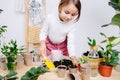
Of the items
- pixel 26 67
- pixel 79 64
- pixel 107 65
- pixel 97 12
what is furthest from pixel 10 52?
pixel 97 12

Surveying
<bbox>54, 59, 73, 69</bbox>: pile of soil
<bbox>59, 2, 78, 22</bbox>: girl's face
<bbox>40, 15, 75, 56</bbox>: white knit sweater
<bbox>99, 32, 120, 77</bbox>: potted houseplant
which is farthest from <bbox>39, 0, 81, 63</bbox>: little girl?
<bbox>99, 32, 120, 77</bbox>: potted houseplant

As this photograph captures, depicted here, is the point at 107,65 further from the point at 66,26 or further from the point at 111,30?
the point at 111,30

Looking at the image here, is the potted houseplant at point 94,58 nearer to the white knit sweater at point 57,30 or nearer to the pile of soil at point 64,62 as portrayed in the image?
the pile of soil at point 64,62

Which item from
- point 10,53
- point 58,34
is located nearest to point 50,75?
point 10,53

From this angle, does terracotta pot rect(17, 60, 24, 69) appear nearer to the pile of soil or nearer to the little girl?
the pile of soil

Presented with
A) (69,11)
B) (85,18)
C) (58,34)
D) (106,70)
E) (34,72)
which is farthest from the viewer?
(85,18)

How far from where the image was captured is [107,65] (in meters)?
1.29

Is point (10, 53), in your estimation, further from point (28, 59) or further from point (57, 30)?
point (57, 30)

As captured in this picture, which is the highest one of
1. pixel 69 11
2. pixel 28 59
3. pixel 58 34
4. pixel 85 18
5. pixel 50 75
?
pixel 85 18

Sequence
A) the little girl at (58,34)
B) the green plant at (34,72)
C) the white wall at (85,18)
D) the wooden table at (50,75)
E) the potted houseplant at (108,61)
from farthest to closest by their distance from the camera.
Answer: the white wall at (85,18)
the little girl at (58,34)
the potted houseplant at (108,61)
the wooden table at (50,75)
the green plant at (34,72)

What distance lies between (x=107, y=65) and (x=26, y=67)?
0.54 metres

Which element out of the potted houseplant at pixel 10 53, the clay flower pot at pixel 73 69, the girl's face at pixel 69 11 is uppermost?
the girl's face at pixel 69 11

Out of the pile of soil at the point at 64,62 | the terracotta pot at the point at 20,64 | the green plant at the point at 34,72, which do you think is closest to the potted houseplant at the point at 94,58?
the pile of soil at the point at 64,62

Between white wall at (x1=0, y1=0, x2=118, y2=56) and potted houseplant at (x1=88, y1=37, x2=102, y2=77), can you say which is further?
white wall at (x1=0, y1=0, x2=118, y2=56)
